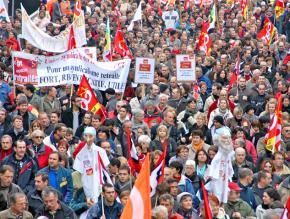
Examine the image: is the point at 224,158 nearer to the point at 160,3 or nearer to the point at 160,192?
the point at 160,192

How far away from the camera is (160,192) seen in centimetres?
1202

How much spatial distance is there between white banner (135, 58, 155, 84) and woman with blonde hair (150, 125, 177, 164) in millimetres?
3753

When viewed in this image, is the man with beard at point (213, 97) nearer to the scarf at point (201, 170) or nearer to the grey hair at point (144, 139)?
the grey hair at point (144, 139)

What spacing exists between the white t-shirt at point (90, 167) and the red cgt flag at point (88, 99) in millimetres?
3142

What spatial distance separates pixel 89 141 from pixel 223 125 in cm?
328

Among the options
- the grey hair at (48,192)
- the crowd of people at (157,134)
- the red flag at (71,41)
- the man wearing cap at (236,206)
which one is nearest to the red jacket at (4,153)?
the crowd of people at (157,134)

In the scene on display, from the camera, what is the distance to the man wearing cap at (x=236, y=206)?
39.8ft

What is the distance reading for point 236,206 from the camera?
12.2 metres

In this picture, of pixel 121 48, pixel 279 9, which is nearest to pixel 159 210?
pixel 121 48

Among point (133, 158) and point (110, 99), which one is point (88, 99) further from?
point (133, 158)

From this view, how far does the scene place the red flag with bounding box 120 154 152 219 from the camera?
902 cm

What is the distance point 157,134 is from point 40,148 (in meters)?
2.22

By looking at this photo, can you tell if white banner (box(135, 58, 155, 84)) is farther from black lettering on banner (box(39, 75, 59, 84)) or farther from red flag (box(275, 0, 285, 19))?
red flag (box(275, 0, 285, 19))

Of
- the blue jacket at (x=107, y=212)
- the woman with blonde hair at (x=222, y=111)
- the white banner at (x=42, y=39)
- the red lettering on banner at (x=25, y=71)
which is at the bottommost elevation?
the blue jacket at (x=107, y=212)
